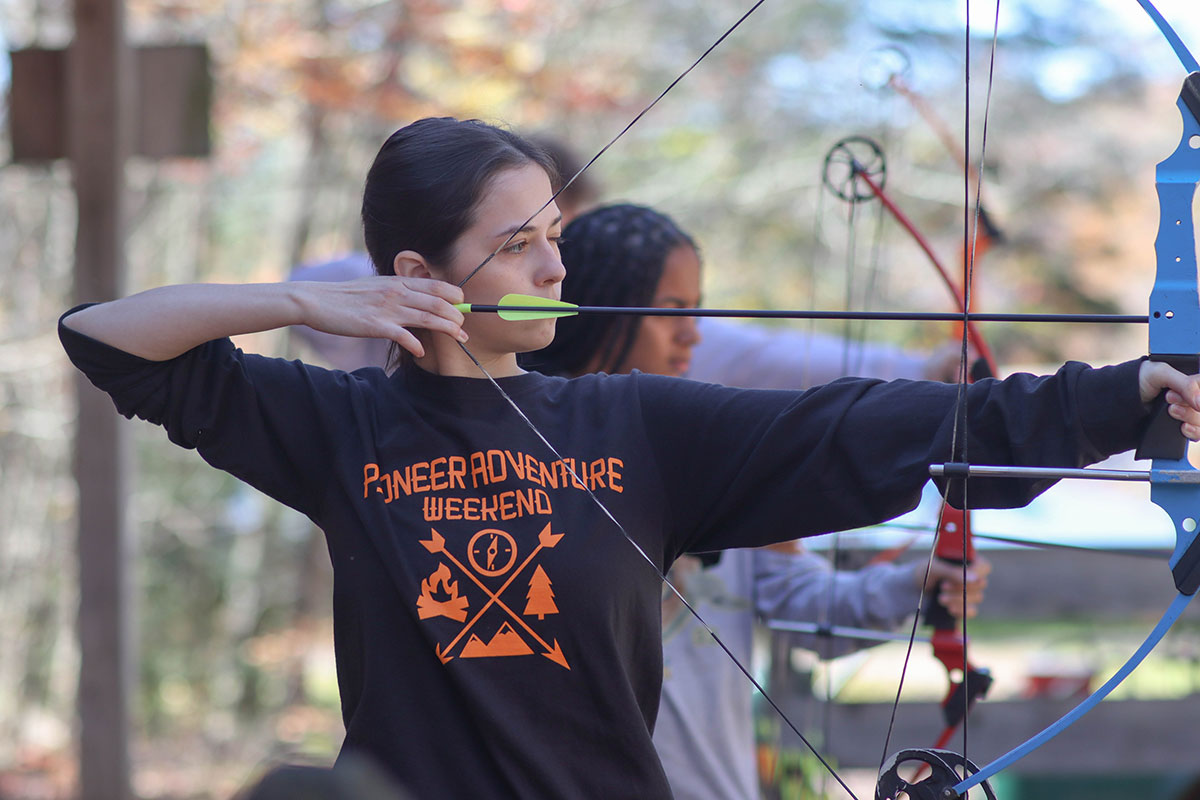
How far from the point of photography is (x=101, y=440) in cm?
293

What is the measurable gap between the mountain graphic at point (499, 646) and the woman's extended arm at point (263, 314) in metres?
0.28

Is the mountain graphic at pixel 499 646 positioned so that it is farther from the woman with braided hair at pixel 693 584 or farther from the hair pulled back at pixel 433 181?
the woman with braided hair at pixel 693 584

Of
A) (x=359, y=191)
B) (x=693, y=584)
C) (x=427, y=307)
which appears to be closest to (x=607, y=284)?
(x=693, y=584)

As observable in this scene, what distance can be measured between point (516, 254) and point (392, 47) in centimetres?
424

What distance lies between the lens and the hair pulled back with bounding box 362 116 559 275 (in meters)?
1.23

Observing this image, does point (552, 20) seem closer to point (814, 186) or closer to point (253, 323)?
point (814, 186)

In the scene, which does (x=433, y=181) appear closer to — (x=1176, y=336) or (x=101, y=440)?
(x=1176, y=336)

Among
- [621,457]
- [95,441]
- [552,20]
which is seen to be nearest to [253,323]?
[621,457]

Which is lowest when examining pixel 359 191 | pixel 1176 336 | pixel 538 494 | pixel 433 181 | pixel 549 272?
pixel 538 494

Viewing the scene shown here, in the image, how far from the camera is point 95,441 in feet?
9.62

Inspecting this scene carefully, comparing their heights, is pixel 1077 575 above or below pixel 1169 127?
below

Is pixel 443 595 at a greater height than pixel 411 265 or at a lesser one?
lesser

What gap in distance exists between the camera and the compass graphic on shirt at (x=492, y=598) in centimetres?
111

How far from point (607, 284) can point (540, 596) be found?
658 millimetres
